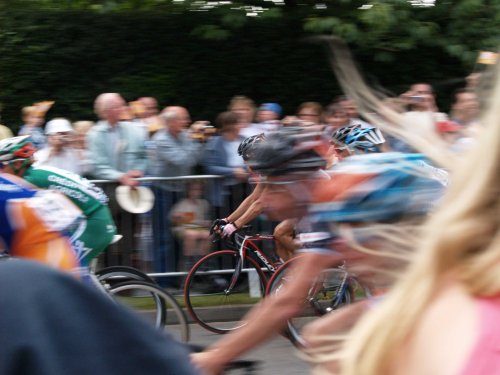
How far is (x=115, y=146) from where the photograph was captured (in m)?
9.82

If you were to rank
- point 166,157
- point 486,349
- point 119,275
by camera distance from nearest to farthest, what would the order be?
1. point 486,349
2. point 119,275
3. point 166,157

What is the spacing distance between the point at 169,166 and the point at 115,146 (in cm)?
56

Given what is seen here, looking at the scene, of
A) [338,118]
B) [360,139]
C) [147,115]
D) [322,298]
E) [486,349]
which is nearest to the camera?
[486,349]

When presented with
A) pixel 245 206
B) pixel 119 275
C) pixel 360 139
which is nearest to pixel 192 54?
pixel 245 206

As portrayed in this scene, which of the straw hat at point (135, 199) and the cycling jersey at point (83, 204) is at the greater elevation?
the cycling jersey at point (83, 204)

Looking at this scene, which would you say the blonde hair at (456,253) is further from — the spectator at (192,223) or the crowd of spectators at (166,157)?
the spectator at (192,223)

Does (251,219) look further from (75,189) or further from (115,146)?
(75,189)

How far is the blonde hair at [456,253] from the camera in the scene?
1.50 m

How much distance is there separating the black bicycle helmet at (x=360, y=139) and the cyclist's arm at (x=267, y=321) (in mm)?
1864

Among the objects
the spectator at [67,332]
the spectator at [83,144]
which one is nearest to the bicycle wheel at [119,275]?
the spectator at [83,144]

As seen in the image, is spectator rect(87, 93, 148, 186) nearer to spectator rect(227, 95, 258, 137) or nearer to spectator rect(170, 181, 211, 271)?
spectator rect(170, 181, 211, 271)

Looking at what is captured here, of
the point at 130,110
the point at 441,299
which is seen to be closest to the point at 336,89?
the point at 130,110

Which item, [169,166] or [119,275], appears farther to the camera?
[169,166]

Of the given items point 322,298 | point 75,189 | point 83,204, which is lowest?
point 322,298
